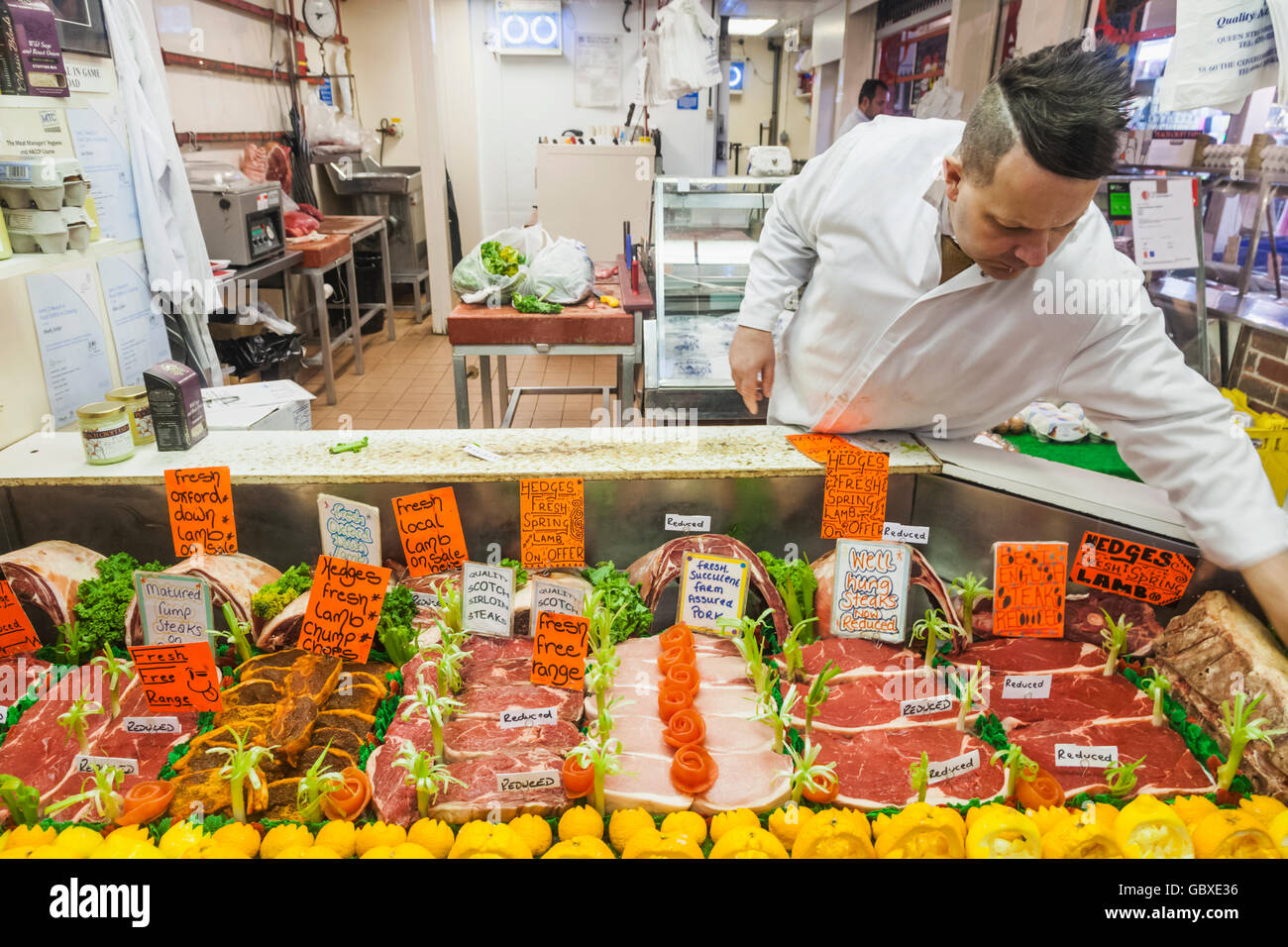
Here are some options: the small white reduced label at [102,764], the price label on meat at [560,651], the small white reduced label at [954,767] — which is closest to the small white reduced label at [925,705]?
the small white reduced label at [954,767]

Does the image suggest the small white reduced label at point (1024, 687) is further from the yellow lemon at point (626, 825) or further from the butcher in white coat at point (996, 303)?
the yellow lemon at point (626, 825)

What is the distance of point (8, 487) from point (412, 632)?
113 centimetres

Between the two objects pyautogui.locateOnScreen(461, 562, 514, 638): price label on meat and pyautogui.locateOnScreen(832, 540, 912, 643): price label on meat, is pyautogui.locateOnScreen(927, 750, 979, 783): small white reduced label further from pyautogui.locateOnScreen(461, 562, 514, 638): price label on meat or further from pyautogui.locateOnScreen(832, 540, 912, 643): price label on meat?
pyautogui.locateOnScreen(461, 562, 514, 638): price label on meat

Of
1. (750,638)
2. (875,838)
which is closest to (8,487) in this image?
(750,638)

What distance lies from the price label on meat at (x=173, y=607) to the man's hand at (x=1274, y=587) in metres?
2.25

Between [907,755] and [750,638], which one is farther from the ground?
[750,638]

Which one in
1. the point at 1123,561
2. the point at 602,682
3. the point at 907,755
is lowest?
the point at 907,755

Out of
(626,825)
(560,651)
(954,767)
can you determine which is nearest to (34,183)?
(560,651)

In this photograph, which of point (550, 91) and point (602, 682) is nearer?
point (602, 682)

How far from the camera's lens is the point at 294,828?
1426 millimetres

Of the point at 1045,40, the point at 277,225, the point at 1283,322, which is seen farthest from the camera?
the point at 277,225

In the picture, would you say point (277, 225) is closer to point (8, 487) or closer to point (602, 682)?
point (8, 487)

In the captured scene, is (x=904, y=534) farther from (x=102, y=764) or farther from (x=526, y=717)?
(x=102, y=764)

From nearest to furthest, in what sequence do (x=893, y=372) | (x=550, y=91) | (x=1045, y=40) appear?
(x=893, y=372) → (x=1045, y=40) → (x=550, y=91)
